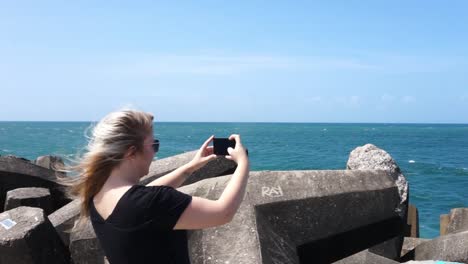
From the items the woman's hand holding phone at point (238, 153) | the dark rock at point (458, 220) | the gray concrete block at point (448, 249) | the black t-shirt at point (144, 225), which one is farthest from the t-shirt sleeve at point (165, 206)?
the dark rock at point (458, 220)

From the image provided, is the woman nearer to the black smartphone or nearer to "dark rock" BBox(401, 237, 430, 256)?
the black smartphone

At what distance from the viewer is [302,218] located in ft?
12.3

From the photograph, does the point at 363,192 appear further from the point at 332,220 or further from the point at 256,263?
the point at 256,263

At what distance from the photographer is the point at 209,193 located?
12.6 feet

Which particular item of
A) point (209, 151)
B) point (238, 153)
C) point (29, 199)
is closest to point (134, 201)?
point (238, 153)

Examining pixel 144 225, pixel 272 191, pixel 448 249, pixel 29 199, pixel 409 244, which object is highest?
pixel 144 225

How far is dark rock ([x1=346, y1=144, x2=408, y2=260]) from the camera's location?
435cm

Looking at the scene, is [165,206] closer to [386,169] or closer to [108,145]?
[108,145]

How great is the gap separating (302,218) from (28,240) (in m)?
2.00

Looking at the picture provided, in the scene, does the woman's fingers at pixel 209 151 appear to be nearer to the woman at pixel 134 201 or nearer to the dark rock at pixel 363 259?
the woman at pixel 134 201

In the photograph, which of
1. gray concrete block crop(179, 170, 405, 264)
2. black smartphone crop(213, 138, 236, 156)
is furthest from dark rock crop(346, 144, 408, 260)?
black smartphone crop(213, 138, 236, 156)

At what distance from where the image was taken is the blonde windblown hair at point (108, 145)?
5.30 feet

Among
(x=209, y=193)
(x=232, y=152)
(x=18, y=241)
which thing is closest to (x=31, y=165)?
(x=18, y=241)

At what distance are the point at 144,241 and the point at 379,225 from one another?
311cm
